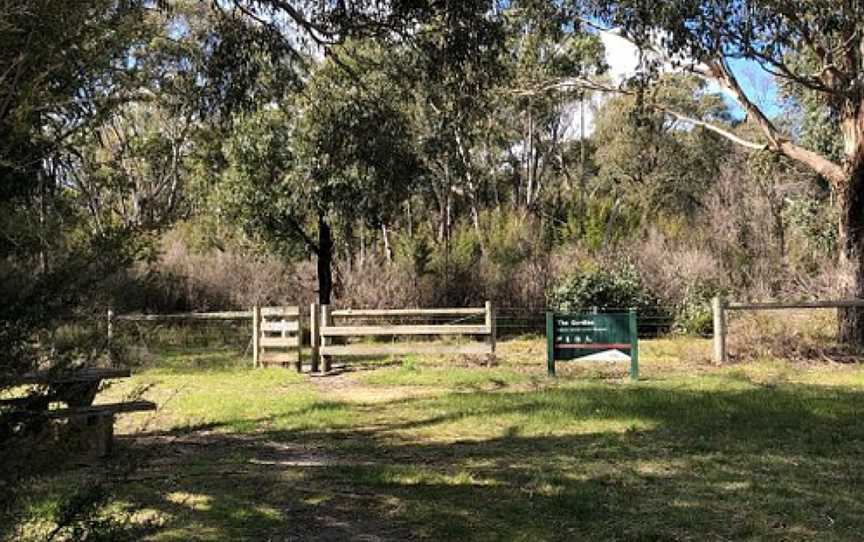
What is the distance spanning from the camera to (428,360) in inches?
611

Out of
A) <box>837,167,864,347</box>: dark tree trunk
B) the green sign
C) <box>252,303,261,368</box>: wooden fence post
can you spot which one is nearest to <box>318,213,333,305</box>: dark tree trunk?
<box>252,303,261,368</box>: wooden fence post

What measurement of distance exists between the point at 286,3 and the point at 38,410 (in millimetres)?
6312

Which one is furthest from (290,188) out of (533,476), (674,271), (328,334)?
(533,476)

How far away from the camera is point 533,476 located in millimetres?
6863

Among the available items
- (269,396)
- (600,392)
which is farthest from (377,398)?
(600,392)

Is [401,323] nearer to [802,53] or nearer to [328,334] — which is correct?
[328,334]

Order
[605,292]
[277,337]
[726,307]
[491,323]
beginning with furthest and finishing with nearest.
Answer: [605,292]
[277,337]
[491,323]
[726,307]

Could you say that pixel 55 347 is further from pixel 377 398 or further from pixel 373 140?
pixel 377 398

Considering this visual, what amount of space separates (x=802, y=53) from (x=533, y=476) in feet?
48.0

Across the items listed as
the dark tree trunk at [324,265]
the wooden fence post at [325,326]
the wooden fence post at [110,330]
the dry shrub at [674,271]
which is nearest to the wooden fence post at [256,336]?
the wooden fence post at [325,326]

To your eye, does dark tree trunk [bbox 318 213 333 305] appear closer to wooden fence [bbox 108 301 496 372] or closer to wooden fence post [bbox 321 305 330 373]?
wooden fence [bbox 108 301 496 372]

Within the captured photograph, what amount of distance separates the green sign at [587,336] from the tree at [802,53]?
3978 millimetres

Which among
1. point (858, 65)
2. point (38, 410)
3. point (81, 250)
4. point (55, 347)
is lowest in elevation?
point (38, 410)

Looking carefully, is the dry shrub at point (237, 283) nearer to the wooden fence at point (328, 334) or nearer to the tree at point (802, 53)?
the wooden fence at point (328, 334)
